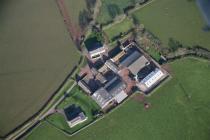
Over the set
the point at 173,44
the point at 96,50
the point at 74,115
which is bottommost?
the point at 74,115

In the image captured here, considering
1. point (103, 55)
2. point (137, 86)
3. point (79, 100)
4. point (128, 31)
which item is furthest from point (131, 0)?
point (79, 100)

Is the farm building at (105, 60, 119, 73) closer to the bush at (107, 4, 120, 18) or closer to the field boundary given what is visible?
the bush at (107, 4, 120, 18)

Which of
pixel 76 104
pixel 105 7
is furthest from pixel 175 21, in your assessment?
pixel 76 104

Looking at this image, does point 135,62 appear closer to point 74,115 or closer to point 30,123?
point 74,115

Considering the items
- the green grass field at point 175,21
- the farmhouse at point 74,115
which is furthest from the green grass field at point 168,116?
the green grass field at point 175,21

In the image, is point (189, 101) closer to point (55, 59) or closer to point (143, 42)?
point (143, 42)

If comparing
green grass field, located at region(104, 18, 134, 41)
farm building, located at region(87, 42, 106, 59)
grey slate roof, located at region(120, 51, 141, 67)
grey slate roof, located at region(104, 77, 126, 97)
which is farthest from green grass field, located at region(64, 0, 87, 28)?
grey slate roof, located at region(104, 77, 126, 97)
